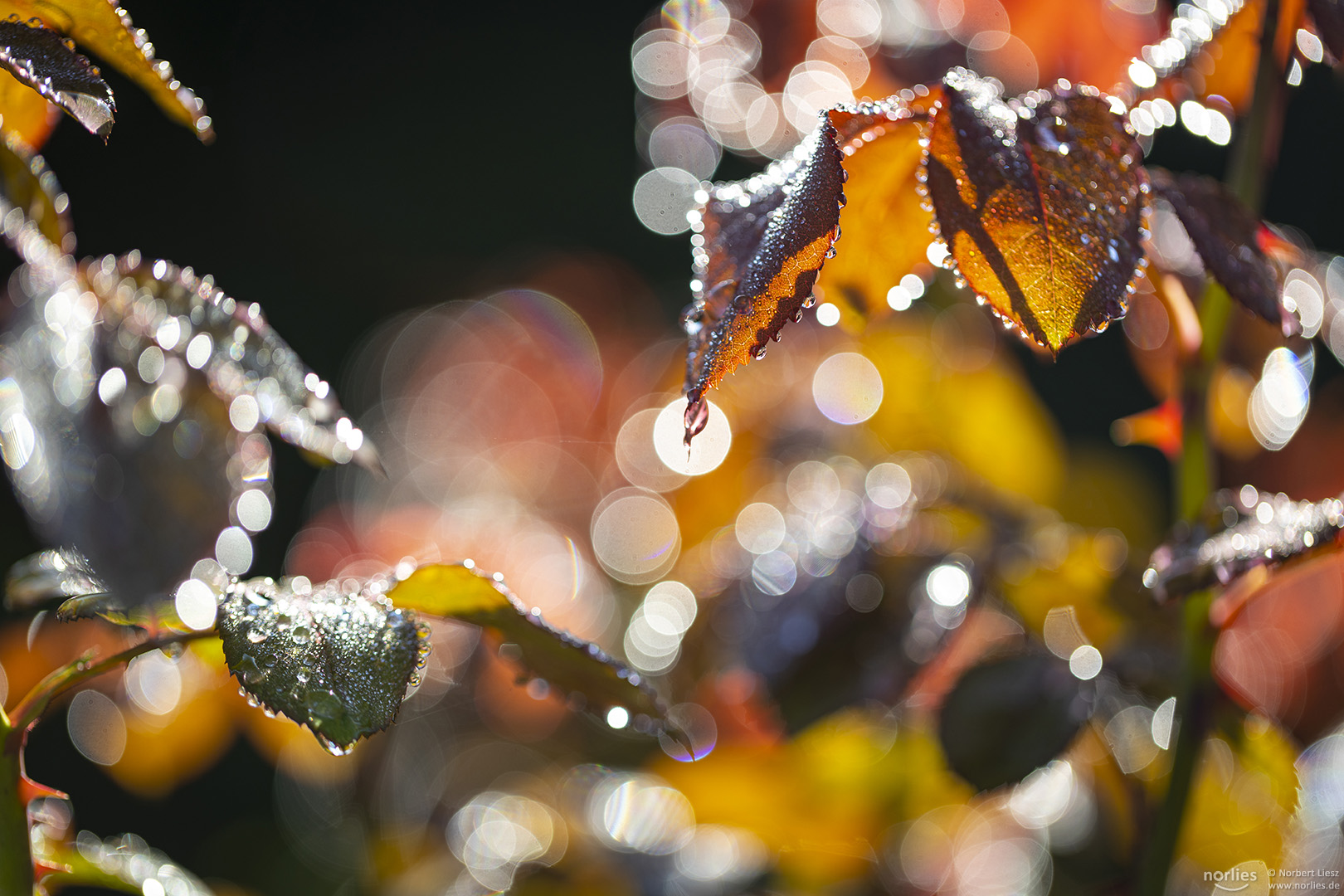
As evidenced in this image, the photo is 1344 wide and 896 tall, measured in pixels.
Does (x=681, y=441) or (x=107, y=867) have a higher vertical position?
(x=107, y=867)

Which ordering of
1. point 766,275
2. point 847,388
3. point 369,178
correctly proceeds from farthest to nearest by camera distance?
point 369,178 → point 847,388 → point 766,275

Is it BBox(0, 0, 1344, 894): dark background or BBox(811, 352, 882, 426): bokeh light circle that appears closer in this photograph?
BBox(811, 352, 882, 426): bokeh light circle

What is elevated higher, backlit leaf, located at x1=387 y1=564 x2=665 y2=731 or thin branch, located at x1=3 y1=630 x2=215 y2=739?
thin branch, located at x1=3 y1=630 x2=215 y2=739

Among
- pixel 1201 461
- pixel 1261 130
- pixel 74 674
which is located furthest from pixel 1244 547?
pixel 74 674

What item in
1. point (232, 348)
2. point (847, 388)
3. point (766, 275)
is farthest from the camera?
point (847, 388)

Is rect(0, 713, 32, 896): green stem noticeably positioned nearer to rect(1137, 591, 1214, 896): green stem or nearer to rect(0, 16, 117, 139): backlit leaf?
rect(0, 16, 117, 139): backlit leaf

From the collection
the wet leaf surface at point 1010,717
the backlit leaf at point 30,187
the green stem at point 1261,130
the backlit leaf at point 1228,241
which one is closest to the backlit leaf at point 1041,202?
the backlit leaf at point 1228,241

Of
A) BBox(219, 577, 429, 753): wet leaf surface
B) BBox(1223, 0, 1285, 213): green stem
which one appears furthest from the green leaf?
BBox(1223, 0, 1285, 213): green stem

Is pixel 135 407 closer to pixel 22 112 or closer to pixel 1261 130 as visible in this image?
pixel 22 112
